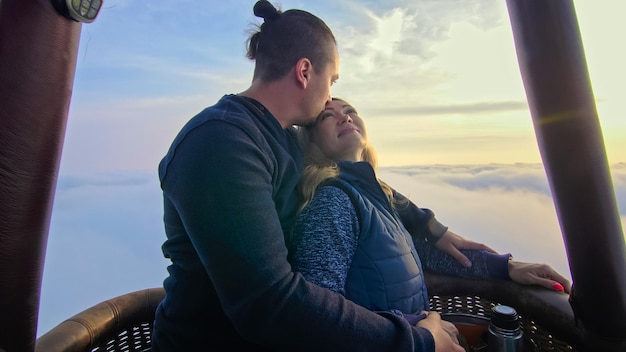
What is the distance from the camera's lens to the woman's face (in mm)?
1289

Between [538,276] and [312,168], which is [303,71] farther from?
[538,276]

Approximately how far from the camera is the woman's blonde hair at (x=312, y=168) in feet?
3.27

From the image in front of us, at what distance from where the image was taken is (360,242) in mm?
939

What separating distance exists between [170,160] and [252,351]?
1.48 ft

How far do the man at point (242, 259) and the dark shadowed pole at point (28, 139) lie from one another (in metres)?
0.22

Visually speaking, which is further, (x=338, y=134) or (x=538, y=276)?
(x=338, y=134)

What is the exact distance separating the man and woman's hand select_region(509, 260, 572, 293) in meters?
0.50

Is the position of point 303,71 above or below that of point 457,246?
above

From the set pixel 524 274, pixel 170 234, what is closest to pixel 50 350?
pixel 170 234

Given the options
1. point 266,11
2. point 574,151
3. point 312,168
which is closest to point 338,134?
point 312,168

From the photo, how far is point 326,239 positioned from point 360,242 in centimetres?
11

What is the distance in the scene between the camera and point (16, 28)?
2.17 feet

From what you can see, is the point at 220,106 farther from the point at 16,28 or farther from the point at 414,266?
the point at 414,266

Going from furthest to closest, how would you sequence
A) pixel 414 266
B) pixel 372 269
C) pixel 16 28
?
pixel 414 266
pixel 372 269
pixel 16 28
